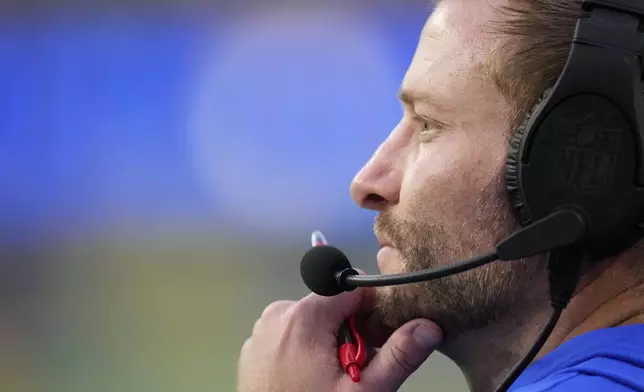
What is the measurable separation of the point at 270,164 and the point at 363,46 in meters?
0.43

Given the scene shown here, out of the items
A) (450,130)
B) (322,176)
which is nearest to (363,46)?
(322,176)

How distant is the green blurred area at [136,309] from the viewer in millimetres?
1959

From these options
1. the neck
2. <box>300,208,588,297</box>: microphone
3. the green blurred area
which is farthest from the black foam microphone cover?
the green blurred area

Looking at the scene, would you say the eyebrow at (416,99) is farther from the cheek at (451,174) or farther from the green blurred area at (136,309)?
the green blurred area at (136,309)

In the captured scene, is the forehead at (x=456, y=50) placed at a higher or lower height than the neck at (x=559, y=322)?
higher

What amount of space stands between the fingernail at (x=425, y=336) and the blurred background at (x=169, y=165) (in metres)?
1.23

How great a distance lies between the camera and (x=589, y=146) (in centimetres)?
59

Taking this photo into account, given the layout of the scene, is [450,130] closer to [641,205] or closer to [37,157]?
[641,205]

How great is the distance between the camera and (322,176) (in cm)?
209

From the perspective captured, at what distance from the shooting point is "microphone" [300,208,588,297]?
23.4 inches

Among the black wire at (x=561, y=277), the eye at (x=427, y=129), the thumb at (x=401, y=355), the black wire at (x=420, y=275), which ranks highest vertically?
the eye at (x=427, y=129)

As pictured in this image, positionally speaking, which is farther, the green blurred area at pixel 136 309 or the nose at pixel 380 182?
the green blurred area at pixel 136 309

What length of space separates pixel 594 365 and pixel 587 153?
0.56 feet

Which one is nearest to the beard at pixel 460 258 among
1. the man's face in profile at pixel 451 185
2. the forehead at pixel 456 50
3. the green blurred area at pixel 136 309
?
the man's face in profile at pixel 451 185
